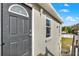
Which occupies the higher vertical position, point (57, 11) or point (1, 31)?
point (57, 11)

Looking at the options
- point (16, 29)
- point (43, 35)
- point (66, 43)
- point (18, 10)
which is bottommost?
point (66, 43)

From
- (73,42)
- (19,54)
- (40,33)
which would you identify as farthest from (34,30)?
(73,42)

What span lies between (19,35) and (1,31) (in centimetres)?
34

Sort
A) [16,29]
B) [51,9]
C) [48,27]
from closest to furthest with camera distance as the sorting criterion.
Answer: [16,29]
[51,9]
[48,27]

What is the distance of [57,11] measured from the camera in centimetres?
253

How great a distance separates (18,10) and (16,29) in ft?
1.02

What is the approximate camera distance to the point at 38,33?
8.44 ft

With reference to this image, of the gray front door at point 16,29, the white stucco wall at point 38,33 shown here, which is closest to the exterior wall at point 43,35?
the white stucco wall at point 38,33

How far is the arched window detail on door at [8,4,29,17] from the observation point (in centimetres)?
236

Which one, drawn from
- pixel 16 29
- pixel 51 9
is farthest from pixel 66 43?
pixel 16 29

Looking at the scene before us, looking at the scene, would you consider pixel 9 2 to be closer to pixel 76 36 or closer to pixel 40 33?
pixel 40 33

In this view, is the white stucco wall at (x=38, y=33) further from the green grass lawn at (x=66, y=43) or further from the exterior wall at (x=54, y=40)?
the green grass lawn at (x=66, y=43)

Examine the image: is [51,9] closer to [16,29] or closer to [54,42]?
[54,42]

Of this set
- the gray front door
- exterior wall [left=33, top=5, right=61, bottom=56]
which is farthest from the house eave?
the gray front door
